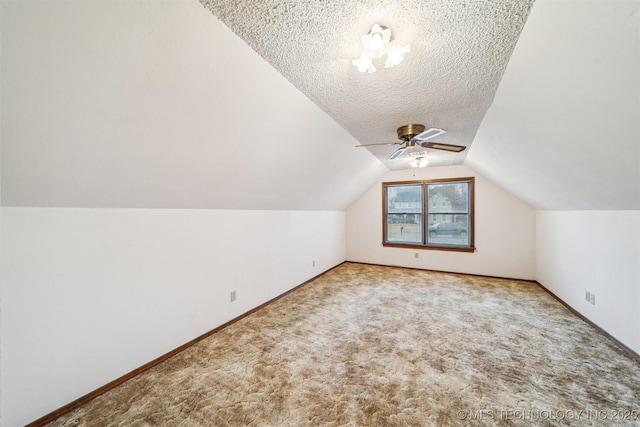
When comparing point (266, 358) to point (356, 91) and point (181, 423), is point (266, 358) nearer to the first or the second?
point (181, 423)

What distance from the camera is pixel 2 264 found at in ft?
4.56

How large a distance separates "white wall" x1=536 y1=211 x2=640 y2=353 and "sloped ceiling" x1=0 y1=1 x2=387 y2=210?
126 inches

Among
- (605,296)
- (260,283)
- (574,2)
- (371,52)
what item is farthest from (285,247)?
(605,296)

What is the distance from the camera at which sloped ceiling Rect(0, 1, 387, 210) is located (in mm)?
993

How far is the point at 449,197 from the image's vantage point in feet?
17.4

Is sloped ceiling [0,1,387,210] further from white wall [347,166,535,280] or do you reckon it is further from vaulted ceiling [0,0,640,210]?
white wall [347,166,535,280]

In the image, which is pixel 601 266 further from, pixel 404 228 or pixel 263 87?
pixel 263 87

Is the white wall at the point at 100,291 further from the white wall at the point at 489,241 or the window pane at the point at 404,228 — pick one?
the white wall at the point at 489,241

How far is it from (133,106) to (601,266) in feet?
14.9

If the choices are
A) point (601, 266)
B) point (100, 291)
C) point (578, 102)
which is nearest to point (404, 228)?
point (601, 266)

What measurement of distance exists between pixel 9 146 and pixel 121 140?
440 mm

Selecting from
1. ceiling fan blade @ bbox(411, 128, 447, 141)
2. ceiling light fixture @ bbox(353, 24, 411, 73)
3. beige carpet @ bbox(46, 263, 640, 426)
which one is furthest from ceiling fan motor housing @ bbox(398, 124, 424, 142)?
beige carpet @ bbox(46, 263, 640, 426)

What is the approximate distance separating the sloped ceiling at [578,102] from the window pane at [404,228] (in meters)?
Result: 2.94

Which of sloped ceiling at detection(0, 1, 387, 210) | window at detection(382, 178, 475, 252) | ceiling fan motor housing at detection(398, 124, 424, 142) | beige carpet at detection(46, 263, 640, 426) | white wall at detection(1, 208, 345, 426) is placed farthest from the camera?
window at detection(382, 178, 475, 252)
